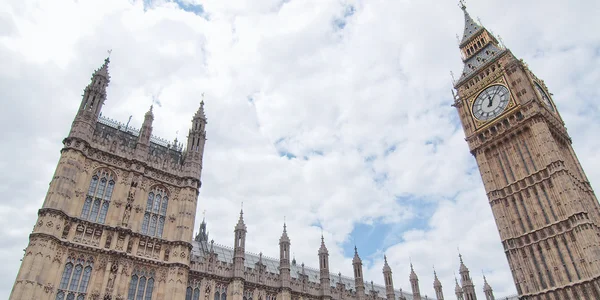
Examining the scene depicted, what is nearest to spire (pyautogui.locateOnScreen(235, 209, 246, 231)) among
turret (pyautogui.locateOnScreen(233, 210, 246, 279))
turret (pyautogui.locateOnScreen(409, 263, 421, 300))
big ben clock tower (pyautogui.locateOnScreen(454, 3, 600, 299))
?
turret (pyautogui.locateOnScreen(233, 210, 246, 279))

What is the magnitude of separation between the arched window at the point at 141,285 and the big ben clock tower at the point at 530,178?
45.7 m

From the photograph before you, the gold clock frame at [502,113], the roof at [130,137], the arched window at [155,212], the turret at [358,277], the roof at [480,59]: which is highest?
the roof at [480,59]

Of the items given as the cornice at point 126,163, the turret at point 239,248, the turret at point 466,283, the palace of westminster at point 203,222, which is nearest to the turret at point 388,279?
the palace of westminster at point 203,222

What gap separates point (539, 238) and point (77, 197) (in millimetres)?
52996

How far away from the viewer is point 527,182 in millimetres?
57344

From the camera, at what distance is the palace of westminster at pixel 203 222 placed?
104 feet

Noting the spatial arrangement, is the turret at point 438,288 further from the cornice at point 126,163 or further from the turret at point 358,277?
the cornice at point 126,163

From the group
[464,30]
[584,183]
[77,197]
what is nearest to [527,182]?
[584,183]

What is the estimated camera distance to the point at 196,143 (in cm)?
4297

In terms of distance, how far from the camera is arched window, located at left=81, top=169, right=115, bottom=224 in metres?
33.8

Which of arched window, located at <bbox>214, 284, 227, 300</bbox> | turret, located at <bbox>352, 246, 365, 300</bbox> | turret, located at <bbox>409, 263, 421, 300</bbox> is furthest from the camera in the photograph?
turret, located at <bbox>409, 263, 421, 300</bbox>

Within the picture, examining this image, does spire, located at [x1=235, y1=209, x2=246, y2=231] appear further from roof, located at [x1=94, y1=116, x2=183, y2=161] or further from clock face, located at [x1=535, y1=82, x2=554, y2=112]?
clock face, located at [x1=535, y1=82, x2=554, y2=112]

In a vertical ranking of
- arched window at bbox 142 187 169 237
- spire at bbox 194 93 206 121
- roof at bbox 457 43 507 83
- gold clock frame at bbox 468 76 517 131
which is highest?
roof at bbox 457 43 507 83

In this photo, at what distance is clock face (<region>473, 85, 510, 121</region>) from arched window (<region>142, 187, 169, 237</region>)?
5110cm
